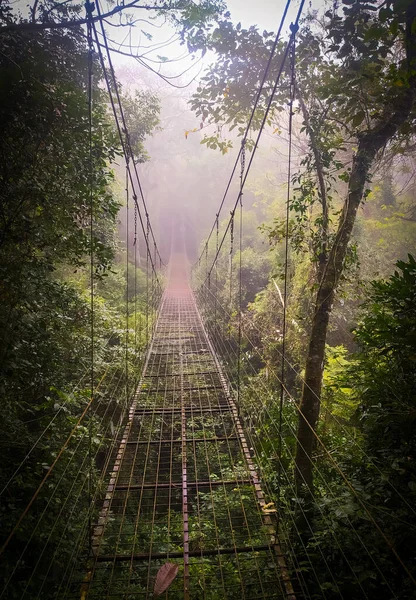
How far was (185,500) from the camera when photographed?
2062mm

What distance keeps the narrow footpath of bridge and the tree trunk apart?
38cm

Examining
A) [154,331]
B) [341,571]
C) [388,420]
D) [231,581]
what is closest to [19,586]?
[231,581]

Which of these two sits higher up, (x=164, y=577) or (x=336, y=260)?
(x=336, y=260)

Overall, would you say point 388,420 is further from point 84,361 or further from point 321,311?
point 84,361

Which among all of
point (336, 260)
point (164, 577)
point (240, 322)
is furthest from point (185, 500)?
point (336, 260)

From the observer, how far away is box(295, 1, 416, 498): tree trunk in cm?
179

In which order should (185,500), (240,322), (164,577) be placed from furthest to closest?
1. (240,322)
2. (185,500)
3. (164,577)

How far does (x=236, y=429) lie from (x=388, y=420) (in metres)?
1.43

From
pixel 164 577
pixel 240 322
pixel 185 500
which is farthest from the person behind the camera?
pixel 240 322

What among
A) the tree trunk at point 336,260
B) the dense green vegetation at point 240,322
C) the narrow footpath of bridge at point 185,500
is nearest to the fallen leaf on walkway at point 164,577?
the narrow footpath of bridge at point 185,500

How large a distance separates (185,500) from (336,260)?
1.69m

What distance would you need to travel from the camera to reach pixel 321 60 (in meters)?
2.27

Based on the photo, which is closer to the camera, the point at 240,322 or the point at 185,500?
the point at 185,500

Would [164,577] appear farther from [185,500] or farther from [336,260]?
Answer: [336,260]
